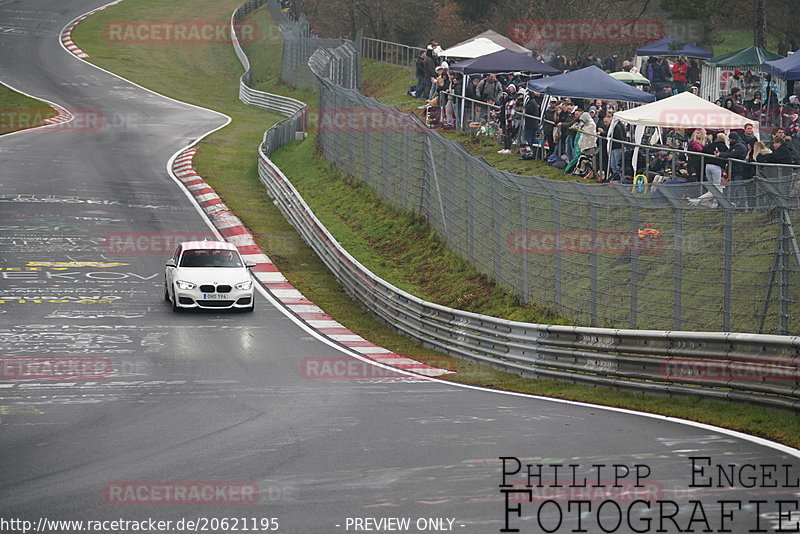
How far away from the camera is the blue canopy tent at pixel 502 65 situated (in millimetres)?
33094

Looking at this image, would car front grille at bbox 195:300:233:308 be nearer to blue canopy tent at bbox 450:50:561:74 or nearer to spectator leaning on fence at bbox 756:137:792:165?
spectator leaning on fence at bbox 756:137:792:165

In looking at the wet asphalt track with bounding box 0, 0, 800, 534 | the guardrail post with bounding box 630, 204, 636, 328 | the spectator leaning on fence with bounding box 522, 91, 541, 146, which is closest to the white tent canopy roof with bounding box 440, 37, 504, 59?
the spectator leaning on fence with bounding box 522, 91, 541, 146

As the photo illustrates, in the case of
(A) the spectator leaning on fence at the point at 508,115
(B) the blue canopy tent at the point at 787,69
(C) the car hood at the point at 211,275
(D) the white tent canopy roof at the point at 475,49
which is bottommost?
(C) the car hood at the point at 211,275

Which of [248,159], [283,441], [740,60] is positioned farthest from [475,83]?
[283,441]

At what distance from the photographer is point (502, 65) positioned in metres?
33.3

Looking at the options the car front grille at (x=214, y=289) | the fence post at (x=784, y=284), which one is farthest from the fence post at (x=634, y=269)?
the car front grille at (x=214, y=289)

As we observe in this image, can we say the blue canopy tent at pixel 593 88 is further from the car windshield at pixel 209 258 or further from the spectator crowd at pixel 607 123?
the car windshield at pixel 209 258

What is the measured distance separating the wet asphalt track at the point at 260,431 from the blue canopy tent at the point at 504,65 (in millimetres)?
11336

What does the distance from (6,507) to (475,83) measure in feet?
86.3

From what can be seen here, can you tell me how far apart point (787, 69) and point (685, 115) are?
5170mm

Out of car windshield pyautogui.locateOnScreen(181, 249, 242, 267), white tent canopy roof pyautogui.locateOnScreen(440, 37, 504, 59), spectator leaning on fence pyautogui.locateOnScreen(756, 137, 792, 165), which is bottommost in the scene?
car windshield pyautogui.locateOnScreen(181, 249, 242, 267)

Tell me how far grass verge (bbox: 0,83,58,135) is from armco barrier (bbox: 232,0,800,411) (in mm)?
27433

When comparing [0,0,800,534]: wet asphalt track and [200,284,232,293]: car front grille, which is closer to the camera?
[0,0,800,534]: wet asphalt track

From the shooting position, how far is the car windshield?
23.7 m
